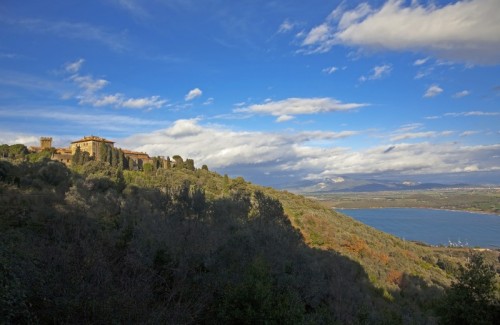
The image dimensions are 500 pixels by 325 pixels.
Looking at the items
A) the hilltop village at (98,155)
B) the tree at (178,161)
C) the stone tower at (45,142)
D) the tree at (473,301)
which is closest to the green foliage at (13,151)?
the hilltop village at (98,155)

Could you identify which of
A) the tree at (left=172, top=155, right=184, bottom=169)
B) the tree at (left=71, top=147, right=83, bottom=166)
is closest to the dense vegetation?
the tree at (left=71, top=147, right=83, bottom=166)

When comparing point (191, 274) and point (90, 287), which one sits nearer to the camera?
point (90, 287)

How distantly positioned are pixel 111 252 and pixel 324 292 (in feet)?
33.1

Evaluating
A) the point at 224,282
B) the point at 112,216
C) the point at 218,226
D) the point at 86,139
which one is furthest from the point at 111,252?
the point at 86,139

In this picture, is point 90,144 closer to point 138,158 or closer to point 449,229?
point 138,158

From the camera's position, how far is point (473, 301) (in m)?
17.4

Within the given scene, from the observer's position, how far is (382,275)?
2897 centimetres

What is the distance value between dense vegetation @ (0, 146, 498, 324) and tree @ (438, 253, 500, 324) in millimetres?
463

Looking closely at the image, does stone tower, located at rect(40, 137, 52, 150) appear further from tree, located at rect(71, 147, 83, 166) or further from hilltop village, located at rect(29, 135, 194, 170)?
tree, located at rect(71, 147, 83, 166)

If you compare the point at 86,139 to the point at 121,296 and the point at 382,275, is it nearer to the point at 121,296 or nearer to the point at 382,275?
the point at 382,275

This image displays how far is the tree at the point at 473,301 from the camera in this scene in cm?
1709

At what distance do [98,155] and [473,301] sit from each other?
182 ft

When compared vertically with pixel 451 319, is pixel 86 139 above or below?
above

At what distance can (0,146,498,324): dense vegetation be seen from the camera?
835cm
